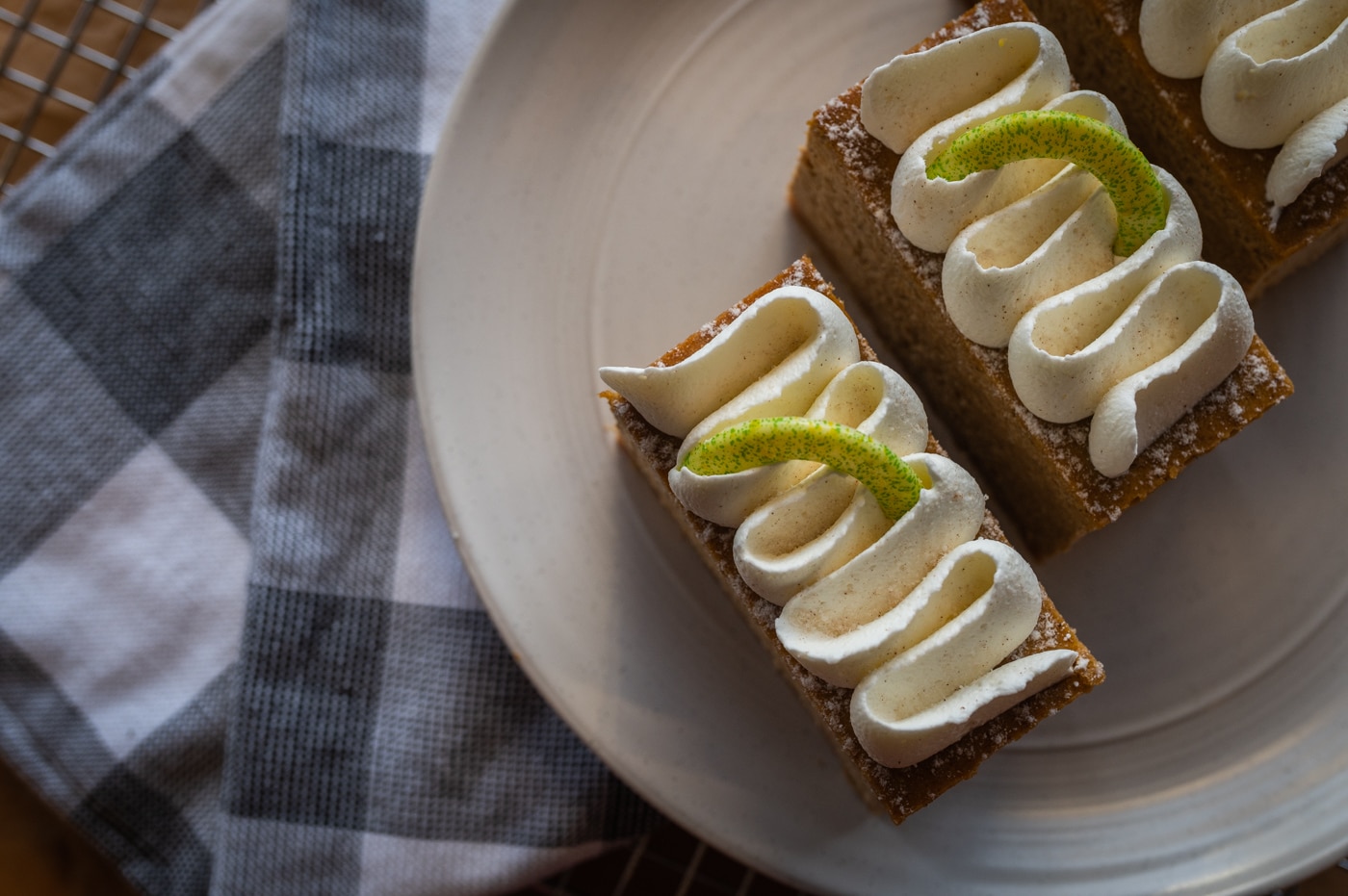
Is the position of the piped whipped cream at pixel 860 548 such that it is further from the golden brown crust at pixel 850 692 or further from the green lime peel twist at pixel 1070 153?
the green lime peel twist at pixel 1070 153

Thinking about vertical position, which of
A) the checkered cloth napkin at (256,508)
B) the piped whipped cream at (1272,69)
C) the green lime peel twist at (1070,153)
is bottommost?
the checkered cloth napkin at (256,508)

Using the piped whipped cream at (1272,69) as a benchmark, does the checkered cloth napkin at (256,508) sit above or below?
below

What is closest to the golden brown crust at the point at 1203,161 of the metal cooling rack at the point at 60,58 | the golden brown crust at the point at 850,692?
the golden brown crust at the point at 850,692

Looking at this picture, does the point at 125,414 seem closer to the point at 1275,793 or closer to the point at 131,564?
the point at 131,564

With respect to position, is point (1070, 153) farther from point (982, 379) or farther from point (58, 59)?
point (58, 59)

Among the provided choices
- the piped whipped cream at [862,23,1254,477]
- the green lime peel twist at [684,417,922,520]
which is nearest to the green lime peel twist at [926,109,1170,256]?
the piped whipped cream at [862,23,1254,477]

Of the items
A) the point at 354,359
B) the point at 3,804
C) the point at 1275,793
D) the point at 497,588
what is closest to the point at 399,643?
the point at 497,588

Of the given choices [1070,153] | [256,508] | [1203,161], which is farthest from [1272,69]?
[256,508]

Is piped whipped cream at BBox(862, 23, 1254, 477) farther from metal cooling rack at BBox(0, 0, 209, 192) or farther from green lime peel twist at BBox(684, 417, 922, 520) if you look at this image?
metal cooling rack at BBox(0, 0, 209, 192)
